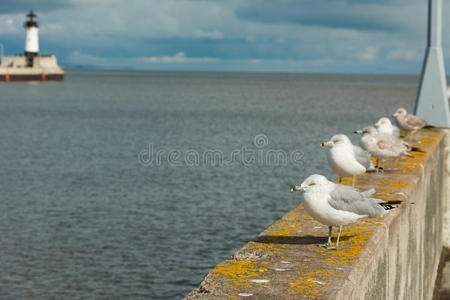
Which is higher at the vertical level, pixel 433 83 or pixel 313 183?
pixel 433 83

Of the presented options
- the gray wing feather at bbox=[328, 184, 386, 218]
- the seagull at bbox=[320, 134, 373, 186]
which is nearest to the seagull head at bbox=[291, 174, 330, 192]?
the gray wing feather at bbox=[328, 184, 386, 218]

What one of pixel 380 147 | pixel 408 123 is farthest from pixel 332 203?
pixel 408 123

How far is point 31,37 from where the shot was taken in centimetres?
11150

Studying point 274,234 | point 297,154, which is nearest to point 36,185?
point 297,154

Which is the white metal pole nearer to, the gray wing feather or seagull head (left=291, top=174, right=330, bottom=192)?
the gray wing feather

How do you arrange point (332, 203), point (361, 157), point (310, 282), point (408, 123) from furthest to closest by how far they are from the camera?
point (408, 123), point (361, 157), point (332, 203), point (310, 282)

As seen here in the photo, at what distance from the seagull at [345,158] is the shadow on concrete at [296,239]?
164 centimetres

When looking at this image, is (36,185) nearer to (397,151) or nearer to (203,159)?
(203,159)

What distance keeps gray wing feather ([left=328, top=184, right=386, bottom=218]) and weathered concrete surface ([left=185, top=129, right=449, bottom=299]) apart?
0.73 feet

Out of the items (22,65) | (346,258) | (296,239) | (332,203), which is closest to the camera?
(346,258)

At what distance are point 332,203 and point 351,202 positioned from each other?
177 mm

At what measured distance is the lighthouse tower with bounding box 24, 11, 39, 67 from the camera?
10850 cm

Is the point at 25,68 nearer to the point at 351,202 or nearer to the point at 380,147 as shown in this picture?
the point at 380,147

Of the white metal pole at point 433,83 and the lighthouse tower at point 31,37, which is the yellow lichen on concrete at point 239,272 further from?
the lighthouse tower at point 31,37
